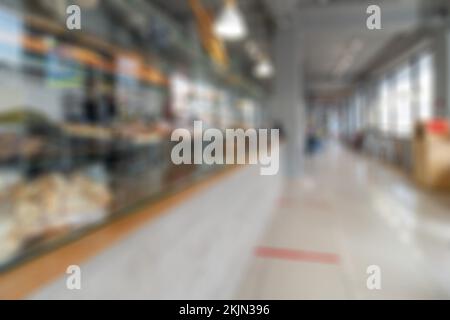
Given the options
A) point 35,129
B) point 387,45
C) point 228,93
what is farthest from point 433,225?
point 387,45

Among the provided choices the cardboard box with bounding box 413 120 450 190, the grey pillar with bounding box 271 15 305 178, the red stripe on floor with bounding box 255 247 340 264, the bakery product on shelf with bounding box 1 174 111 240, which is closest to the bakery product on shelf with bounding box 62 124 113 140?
the bakery product on shelf with bounding box 1 174 111 240

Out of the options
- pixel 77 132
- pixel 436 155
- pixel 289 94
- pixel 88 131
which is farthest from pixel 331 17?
pixel 77 132

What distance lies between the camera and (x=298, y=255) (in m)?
3.60

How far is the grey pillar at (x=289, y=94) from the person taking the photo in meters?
9.05

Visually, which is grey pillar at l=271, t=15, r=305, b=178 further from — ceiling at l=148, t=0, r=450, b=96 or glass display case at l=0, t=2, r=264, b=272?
glass display case at l=0, t=2, r=264, b=272

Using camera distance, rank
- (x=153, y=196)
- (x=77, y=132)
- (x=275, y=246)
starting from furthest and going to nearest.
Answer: (x=275, y=246) < (x=77, y=132) < (x=153, y=196)

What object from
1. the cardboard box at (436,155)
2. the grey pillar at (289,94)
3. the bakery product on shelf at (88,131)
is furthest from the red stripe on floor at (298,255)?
the grey pillar at (289,94)

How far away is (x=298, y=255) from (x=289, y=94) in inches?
253

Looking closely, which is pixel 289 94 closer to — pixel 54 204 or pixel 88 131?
pixel 88 131

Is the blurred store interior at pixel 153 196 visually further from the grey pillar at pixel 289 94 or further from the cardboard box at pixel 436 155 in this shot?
the grey pillar at pixel 289 94

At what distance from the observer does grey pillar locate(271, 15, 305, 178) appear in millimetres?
9055

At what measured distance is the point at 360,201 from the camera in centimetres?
626

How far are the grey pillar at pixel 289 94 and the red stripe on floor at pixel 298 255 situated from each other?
534 cm

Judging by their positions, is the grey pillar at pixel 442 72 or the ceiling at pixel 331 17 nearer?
the ceiling at pixel 331 17
